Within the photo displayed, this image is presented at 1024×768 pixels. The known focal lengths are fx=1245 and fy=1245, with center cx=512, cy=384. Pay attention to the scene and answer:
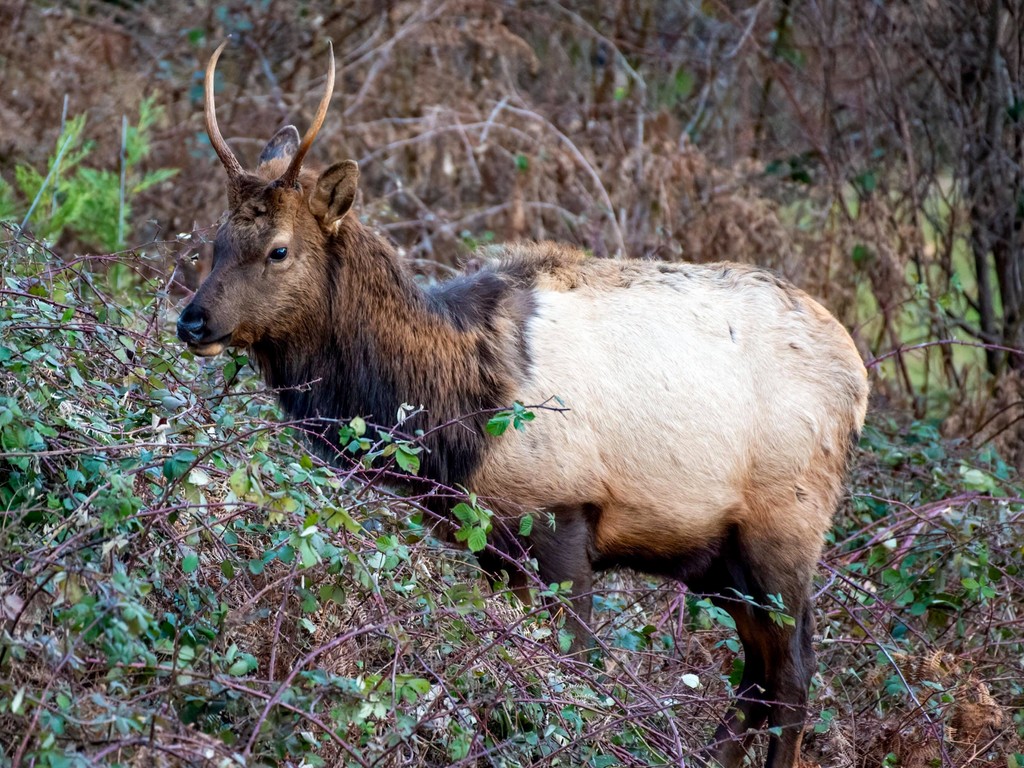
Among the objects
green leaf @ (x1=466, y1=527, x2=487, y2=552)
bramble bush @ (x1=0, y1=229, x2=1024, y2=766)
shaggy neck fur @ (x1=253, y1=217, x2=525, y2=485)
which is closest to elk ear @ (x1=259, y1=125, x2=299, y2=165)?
shaggy neck fur @ (x1=253, y1=217, x2=525, y2=485)

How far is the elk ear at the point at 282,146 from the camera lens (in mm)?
5234

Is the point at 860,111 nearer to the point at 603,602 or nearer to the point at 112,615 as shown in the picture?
the point at 603,602

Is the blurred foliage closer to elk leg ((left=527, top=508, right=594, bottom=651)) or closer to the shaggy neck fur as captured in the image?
the shaggy neck fur

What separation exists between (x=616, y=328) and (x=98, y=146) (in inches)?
206

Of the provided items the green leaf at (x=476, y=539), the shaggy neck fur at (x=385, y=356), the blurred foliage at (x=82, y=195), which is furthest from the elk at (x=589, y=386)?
the blurred foliage at (x=82, y=195)

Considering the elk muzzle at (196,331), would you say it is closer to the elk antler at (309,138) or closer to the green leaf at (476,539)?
the elk antler at (309,138)

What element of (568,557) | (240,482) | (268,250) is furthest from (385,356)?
(240,482)

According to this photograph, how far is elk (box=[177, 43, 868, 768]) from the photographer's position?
186 inches

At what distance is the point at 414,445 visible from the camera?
464cm

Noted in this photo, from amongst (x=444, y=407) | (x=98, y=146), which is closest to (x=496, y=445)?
(x=444, y=407)

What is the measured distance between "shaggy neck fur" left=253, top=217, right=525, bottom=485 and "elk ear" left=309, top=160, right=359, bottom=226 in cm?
12

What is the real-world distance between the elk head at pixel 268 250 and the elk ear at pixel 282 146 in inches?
17.4

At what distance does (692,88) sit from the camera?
10641 millimetres

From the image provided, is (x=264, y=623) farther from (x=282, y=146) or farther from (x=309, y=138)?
(x=282, y=146)
